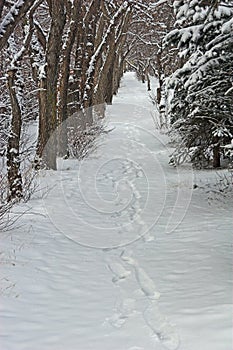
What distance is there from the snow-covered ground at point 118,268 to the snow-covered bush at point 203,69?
151 centimetres

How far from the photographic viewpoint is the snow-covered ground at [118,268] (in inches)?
144

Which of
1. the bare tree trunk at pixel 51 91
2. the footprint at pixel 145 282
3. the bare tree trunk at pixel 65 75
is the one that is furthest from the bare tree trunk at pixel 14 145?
the bare tree trunk at pixel 65 75

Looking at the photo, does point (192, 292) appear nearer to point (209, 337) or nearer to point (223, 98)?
point (209, 337)

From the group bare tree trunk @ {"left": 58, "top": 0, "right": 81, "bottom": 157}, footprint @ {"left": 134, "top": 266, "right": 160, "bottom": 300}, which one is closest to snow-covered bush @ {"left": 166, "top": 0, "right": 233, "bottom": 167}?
footprint @ {"left": 134, "top": 266, "right": 160, "bottom": 300}

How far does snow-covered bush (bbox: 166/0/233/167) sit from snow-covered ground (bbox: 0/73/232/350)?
4.95ft

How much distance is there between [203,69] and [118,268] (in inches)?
151

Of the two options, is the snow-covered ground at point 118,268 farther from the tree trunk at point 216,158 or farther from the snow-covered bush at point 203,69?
the snow-covered bush at point 203,69

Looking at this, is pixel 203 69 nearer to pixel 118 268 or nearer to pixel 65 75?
pixel 118 268

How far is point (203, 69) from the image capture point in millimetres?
7754

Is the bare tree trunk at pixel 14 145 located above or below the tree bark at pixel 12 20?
below

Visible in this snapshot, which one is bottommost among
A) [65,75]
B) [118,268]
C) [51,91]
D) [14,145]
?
[118,268]

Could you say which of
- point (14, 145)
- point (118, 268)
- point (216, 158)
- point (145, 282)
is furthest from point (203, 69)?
point (216, 158)

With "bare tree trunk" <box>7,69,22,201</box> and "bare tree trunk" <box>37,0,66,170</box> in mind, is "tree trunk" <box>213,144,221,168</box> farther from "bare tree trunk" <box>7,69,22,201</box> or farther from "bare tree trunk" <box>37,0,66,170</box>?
"bare tree trunk" <box>7,69,22,201</box>

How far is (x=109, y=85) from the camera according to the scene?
2700 cm
